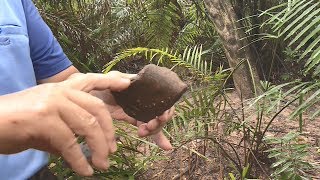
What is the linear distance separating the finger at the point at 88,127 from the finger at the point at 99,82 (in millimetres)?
106

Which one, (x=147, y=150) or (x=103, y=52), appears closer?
(x=147, y=150)

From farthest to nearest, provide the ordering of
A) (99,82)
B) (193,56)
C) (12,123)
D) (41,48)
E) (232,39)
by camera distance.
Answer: (232,39)
(193,56)
(41,48)
(99,82)
(12,123)

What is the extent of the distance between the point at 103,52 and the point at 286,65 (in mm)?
1850

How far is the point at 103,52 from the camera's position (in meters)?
5.04

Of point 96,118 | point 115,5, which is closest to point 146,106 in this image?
point 96,118

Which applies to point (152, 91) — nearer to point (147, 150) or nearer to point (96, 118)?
point (96, 118)

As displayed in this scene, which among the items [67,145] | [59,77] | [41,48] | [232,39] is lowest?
[232,39]

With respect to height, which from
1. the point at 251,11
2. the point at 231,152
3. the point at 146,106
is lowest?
the point at 231,152

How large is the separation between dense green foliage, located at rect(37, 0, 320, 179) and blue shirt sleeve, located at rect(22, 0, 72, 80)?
964mm

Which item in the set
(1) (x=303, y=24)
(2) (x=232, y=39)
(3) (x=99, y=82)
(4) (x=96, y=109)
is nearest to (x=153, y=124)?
(3) (x=99, y=82)

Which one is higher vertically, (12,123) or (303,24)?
(12,123)

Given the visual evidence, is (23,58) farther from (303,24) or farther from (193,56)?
(193,56)

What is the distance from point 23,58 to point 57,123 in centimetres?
86

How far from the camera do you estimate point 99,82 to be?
3.60 feet
